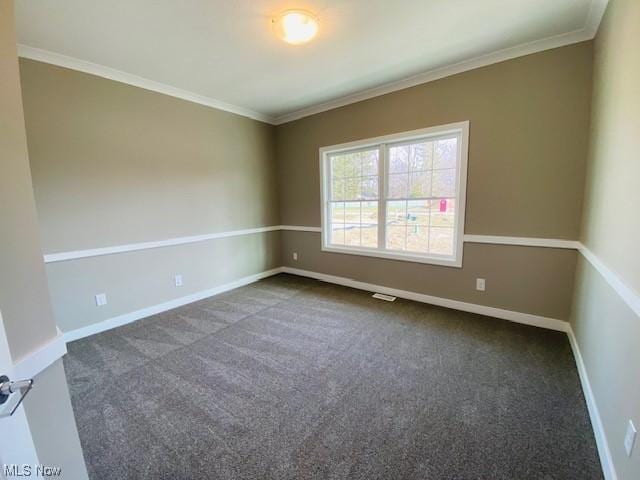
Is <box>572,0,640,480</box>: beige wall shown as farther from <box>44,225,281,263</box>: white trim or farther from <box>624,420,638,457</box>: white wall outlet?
<box>44,225,281,263</box>: white trim

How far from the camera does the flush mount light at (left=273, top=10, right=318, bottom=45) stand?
1.98 meters

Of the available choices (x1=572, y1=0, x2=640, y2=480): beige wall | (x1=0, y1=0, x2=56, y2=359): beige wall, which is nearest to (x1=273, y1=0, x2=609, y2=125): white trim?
(x1=572, y1=0, x2=640, y2=480): beige wall

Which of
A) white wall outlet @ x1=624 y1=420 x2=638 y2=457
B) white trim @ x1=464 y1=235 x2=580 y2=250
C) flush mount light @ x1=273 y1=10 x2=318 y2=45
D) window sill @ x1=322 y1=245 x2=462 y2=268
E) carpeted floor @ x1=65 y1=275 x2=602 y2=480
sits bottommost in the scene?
carpeted floor @ x1=65 y1=275 x2=602 y2=480

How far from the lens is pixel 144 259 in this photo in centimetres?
316

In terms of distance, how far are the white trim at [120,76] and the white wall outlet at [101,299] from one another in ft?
7.17

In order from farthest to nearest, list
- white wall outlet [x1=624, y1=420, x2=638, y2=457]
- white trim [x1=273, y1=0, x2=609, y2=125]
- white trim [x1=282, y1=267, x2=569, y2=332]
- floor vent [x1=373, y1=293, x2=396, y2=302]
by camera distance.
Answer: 1. floor vent [x1=373, y1=293, x2=396, y2=302]
2. white trim [x1=282, y1=267, x2=569, y2=332]
3. white trim [x1=273, y1=0, x2=609, y2=125]
4. white wall outlet [x1=624, y1=420, x2=638, y2=457]

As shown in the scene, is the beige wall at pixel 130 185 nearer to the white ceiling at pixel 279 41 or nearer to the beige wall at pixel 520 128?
the white ceiling at pixel 279 41

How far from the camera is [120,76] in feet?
9.23

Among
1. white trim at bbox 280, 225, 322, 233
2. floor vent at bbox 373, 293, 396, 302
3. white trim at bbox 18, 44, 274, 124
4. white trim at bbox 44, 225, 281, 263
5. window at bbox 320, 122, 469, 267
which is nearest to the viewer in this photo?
white trim at bbox 18, 44, 274, 124

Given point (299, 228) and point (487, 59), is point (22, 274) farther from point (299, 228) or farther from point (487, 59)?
point (299, 228)

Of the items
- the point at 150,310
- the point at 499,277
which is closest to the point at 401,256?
the point at 499,277

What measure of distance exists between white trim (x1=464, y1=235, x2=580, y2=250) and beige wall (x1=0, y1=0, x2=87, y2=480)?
3.31 metres

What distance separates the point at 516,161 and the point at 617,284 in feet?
5.45

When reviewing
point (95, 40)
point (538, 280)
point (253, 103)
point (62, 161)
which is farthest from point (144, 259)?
point (538, 280)
